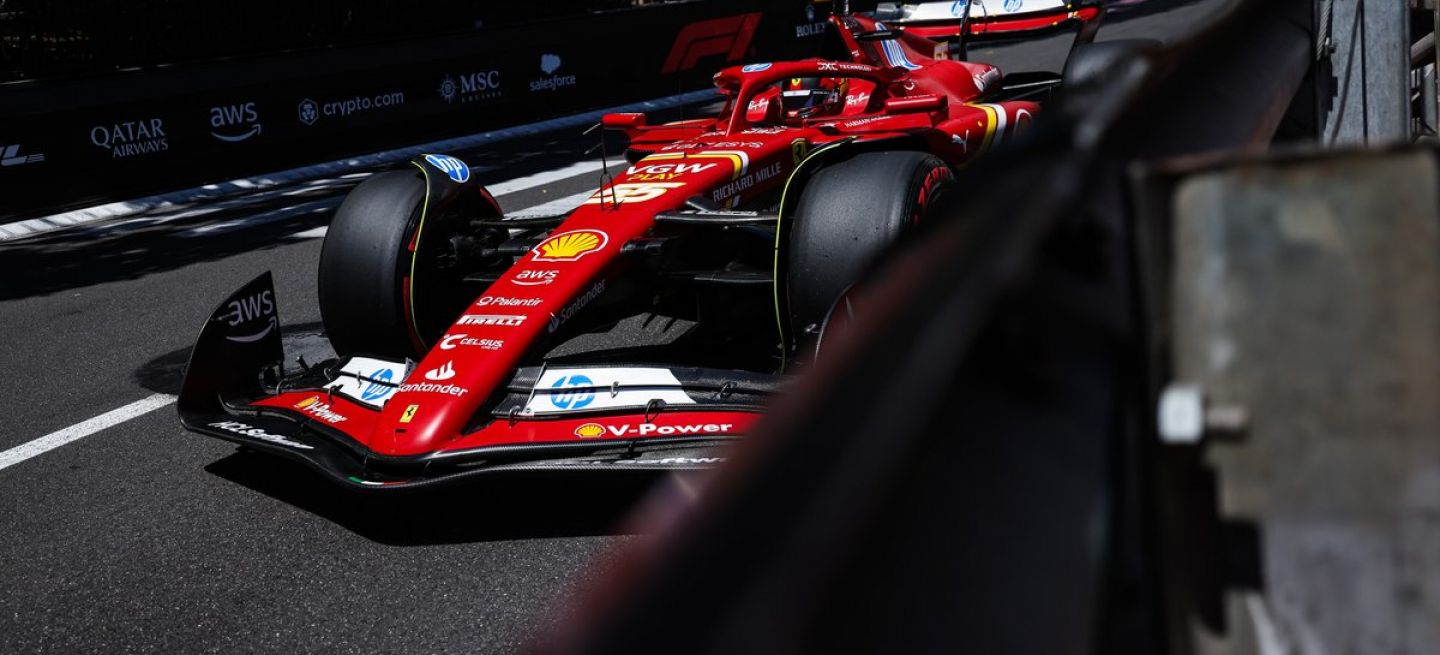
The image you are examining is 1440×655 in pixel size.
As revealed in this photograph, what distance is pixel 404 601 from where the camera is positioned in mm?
3391

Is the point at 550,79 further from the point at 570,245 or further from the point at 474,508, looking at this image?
the point at 474,508

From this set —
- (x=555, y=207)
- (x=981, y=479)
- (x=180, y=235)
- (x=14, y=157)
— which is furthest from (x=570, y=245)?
(x=14, y=157)

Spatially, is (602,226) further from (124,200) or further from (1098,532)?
(124,200)

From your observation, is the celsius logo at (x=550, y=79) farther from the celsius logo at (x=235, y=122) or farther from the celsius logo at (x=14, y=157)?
the celsius logo at (x=14, y=157)

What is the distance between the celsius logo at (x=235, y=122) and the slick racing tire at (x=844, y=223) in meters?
8.47

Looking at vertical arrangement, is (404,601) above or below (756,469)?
below

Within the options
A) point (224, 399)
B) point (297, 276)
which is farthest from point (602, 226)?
point (297, 276)

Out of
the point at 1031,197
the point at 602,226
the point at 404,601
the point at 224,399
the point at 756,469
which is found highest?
the point at 1031,197

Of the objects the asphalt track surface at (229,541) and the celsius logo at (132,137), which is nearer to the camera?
the asphalt track surface at (229,541)

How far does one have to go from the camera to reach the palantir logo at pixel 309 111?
11.9 metres

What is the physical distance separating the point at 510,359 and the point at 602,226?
0.80 metres

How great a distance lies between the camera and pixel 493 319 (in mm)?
4191

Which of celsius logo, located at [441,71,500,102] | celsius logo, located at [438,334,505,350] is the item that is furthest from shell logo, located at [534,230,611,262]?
celsius logo, located at [441,71,500,102]

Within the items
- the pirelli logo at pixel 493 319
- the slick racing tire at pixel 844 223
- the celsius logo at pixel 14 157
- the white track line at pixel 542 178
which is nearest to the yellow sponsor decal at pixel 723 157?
the slick racing tire at pixel 844 223
